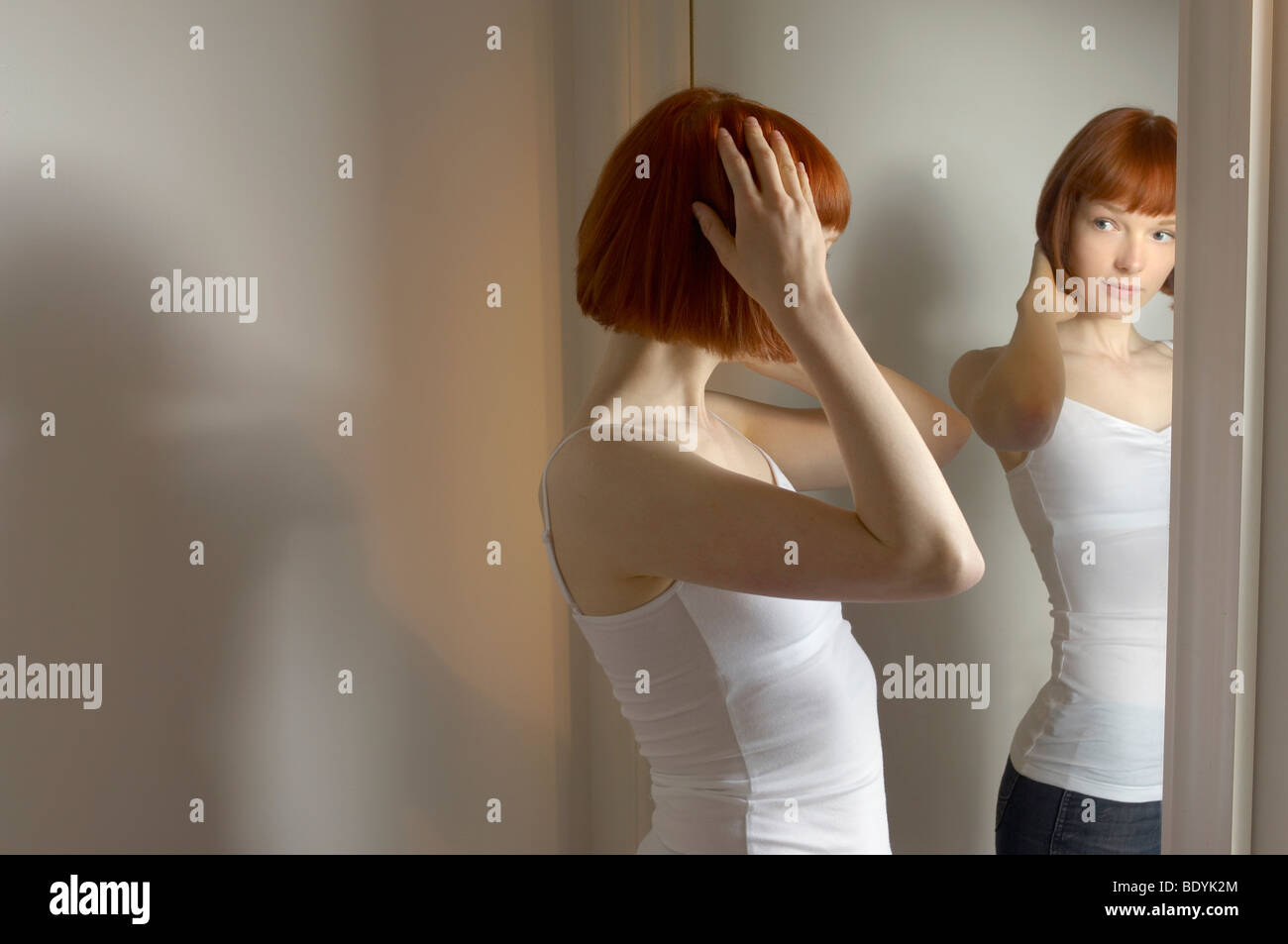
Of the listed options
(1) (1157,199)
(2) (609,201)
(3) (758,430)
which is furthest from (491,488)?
(1) (1157,199)

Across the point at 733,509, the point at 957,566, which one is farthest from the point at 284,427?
the point at 957,566

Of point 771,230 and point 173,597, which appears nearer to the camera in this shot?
point 771,230

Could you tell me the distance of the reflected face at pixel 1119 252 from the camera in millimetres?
562

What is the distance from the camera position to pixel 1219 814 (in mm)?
511

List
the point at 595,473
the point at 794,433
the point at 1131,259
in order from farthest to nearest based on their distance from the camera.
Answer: the point at 794,433 → the point at 595,473 → the point at 1131,259

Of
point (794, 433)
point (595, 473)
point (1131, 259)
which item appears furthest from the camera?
point (794, 433)

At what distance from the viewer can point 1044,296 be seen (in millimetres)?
644

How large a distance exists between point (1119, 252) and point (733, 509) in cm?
29

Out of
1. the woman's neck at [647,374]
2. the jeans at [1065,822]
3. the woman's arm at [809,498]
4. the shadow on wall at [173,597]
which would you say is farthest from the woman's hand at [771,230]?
the shadow on wall at [173,597]

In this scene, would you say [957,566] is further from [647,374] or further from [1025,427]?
[647,374]

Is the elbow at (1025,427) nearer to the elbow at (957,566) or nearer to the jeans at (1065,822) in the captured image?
the elbow at (957,566)

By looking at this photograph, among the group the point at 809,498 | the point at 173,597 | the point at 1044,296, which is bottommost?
the point at 173,597

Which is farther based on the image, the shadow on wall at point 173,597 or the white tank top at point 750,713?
the shadow on wall at point 173,597

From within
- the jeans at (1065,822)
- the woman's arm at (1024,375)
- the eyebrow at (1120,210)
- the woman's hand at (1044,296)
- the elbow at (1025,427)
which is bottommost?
the jeans at (1065,822)
